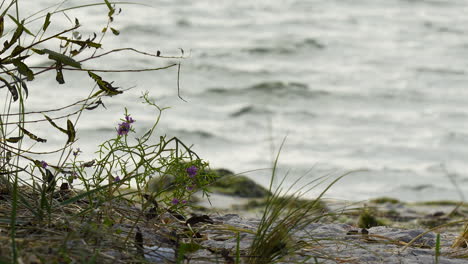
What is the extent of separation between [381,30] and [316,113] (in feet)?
22.1

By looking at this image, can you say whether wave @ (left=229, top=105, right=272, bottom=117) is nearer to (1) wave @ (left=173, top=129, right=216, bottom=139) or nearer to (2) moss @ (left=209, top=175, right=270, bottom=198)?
(1) wave @ (left=173, top=129, right=216, bottom=139)

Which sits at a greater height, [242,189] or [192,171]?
[242,189]

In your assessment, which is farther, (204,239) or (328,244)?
(328,244)

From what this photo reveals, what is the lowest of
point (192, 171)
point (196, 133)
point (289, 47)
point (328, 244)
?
point (328, 244)

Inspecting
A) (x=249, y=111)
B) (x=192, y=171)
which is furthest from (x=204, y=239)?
(x=249, y=111)

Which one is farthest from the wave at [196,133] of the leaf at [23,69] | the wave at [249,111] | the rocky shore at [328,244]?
the leaf at [23,69]

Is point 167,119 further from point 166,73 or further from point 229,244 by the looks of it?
point 229,244

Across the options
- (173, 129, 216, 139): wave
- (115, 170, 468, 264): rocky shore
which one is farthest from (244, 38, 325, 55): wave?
(115, 170, 468, 264): rocky shore

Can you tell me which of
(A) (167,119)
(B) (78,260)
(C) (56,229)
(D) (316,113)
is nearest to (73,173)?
(C) (56,229)

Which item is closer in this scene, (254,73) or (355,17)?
(254,73)

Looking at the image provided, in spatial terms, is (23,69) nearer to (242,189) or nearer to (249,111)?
(242,189)

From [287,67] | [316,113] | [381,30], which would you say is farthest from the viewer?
[381,30]

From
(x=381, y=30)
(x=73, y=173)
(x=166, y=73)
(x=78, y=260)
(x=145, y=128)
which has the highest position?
(x=381, y=30)

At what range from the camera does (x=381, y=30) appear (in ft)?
58.2
